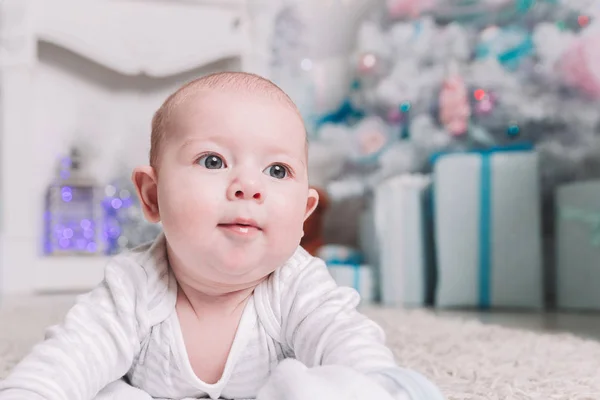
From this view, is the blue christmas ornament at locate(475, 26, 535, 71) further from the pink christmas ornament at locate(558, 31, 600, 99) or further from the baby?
the baby

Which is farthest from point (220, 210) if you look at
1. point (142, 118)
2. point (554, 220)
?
point (142, 118)

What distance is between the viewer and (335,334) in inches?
25.5

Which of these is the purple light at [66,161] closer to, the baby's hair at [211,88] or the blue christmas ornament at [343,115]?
the blue christmas ornament at [343,115]

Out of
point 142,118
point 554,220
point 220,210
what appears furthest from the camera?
point 142,118

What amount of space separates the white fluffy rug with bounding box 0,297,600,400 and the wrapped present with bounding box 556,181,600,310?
0.62 m

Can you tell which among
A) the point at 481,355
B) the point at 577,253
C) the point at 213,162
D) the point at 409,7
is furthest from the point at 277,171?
the point at 409,7

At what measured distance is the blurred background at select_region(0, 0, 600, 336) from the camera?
2078 millimetres

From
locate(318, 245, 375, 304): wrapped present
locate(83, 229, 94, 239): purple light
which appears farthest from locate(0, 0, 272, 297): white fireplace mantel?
locate(318, 245, 375, 304): wrapped present

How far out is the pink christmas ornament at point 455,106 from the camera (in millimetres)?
2221

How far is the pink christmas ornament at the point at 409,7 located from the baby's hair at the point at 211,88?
5.97ft

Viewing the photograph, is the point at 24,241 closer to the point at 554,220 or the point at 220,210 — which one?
the point at 554,220

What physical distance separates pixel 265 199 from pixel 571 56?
1.62 meters

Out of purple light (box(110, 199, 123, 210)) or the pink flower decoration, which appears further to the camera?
purple light (box(110, 199, 123, 210))

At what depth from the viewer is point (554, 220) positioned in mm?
2303
